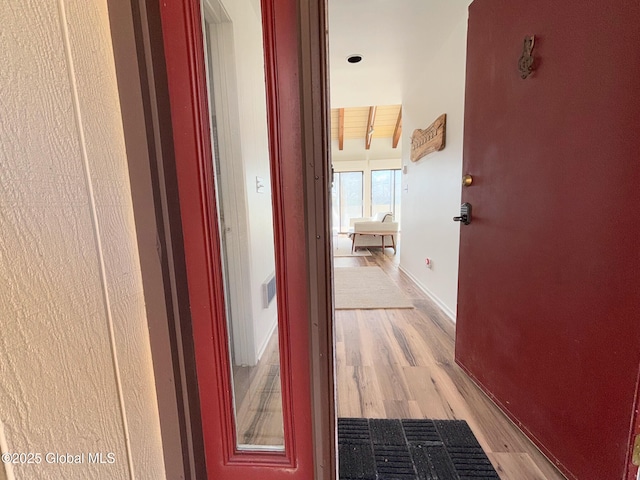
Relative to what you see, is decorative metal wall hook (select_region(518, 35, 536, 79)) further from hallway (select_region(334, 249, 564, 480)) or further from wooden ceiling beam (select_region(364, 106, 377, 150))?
wooden ceiling beam (select_region(364, 106, 377, 150))

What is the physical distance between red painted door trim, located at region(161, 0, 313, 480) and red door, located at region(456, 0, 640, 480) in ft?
3.01

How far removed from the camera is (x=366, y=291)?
9.86 ft

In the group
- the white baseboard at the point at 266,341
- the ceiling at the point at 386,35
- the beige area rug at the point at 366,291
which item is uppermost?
the ceiling at the point at 386,35

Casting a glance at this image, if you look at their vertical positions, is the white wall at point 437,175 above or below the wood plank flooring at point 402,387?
above

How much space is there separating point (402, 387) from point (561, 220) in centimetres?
110

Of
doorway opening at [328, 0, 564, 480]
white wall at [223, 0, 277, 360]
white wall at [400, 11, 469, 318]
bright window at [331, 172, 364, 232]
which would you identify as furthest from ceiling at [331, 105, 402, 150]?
white wall at [223, 0, 277, 360]

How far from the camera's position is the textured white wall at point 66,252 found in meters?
0.38

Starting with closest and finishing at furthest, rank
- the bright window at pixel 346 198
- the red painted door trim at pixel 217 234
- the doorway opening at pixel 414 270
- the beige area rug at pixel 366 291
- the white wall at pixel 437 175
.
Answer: the red painted door trim at pixel 217 234 < the doorway opening at pixel 414 270 < the white wall at pixel 437 175 < the beige area rug at pixel 366 291 < the bright window at pixel 346 198

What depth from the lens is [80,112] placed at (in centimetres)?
49

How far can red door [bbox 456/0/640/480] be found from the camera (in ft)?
2.49

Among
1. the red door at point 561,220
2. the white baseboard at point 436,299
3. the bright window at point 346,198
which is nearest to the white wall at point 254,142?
the red door at point 561,220

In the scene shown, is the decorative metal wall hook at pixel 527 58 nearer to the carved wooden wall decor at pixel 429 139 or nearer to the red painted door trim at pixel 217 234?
→ the red painted door trim at pixel 217 234

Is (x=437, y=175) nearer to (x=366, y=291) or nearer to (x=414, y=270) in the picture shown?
(x=414, y=270)

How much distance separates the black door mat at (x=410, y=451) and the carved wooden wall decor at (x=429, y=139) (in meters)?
2.13
